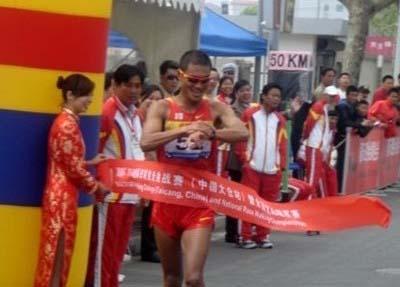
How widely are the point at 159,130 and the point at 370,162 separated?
13.6 meters

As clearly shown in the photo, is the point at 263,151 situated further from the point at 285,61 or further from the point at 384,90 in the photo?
the point at 384,90

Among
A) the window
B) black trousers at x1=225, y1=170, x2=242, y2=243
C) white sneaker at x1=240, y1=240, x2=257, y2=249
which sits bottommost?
white sneaker at x1=240, y1=240, x2=257, y2=249

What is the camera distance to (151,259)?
12.7 m

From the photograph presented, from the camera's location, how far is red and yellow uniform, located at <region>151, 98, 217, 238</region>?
8.26 metres

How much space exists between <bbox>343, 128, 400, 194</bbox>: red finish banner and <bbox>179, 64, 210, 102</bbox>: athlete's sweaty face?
11.6m

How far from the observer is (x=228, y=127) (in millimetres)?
8406

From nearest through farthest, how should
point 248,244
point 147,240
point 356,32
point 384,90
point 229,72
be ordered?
1. point 147,240
2. point 248,244
3. point 229,72
4. point 384,90
5. point 356,32

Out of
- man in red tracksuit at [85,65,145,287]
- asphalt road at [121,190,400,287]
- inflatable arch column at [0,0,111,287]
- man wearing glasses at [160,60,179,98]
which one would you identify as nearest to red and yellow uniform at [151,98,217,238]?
inflatable arch column at [0,0,111,287]

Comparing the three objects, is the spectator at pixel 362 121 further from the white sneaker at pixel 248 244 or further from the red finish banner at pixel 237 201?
the red finish banner at pixel 237 201

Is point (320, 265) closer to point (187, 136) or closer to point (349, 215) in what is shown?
point (349, 215)

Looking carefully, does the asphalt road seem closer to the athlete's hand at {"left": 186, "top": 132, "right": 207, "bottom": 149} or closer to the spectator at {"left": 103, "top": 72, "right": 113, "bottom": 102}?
the spectator at {"left": 103, "top": 72, "right": 113, "bottom": 102}

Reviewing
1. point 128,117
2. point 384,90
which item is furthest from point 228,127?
point 384,90

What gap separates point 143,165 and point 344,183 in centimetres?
1172

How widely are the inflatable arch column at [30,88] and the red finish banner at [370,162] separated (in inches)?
453
